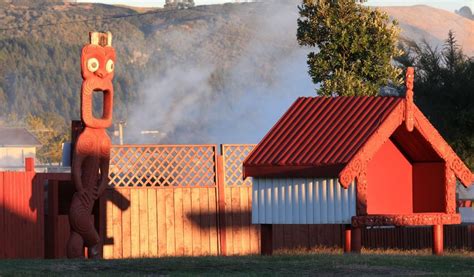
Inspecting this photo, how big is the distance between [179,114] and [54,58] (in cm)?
2490

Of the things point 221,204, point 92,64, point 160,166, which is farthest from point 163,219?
point 92,64

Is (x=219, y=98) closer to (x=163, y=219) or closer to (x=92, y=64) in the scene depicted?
(x=163, y=219)

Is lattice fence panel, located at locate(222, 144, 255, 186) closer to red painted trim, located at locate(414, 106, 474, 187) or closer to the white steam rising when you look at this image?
red painted trim, located at locate(414, 106, 474, 187)

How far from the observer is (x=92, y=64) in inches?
948

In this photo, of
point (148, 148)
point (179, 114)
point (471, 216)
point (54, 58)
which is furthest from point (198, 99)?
point (148, 148)

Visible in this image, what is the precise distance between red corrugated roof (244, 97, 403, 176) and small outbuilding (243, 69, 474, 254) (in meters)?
0.02

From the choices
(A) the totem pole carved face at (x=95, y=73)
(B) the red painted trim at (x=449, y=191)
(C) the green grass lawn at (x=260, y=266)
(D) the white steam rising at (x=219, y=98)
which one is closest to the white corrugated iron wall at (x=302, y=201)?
(C) the green grass lawn at (x=260, y=266)

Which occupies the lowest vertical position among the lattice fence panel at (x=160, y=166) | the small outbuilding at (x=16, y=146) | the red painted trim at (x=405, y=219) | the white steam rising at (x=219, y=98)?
the red painted trim at (x=405, y=219)

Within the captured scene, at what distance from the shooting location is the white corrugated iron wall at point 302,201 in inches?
874

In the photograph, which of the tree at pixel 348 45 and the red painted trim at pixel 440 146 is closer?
the red painted trim at pixel 440 146

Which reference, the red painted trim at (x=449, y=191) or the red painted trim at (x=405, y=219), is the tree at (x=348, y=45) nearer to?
the red painted trim at (x=449, y=191)

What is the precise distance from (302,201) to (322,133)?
1.22m

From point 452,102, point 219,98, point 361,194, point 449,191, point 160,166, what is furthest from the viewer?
point 219,98

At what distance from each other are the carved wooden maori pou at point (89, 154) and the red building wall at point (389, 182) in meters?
4.95
